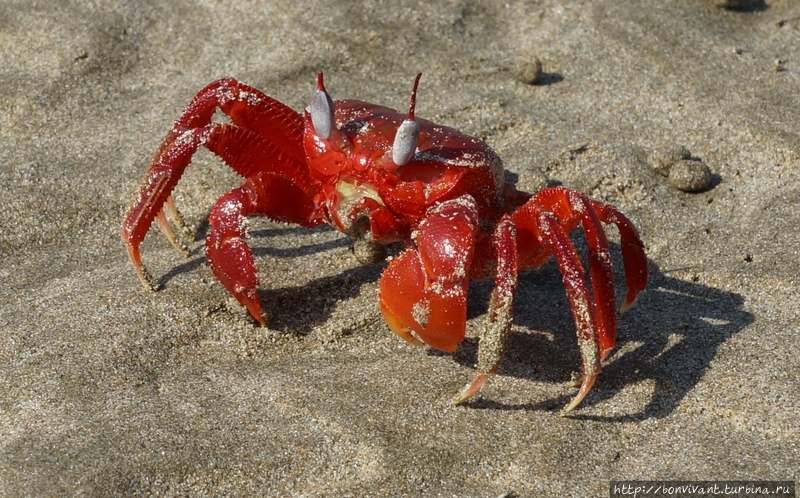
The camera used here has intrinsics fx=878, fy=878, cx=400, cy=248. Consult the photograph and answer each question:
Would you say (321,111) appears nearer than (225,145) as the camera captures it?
Yes

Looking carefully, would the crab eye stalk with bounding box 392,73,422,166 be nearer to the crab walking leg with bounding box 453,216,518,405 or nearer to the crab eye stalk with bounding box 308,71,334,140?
the crab eye stalk with bounding box 308,71,334,140

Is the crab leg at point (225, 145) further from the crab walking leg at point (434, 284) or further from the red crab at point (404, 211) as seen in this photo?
the crab walking leg at point (434, 284)

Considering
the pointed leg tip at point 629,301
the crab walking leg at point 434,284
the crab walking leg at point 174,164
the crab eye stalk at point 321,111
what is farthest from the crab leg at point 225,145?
the pointed leg tip at point 629,301

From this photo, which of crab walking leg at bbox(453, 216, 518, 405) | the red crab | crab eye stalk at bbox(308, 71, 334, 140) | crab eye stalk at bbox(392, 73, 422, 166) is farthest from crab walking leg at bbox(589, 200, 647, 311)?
crab eye stalk at bbox(308, 71, 334, 140)

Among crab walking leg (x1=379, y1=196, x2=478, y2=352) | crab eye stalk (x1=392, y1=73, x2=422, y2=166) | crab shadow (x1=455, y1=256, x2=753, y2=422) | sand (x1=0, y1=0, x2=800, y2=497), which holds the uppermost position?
crab eye stalk (x1=392, y1=73, x2=422, y2=166)

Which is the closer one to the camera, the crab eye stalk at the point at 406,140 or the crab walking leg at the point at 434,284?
the crab walking leg at the point at 434,284

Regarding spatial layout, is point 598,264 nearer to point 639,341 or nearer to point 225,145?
point 639,341

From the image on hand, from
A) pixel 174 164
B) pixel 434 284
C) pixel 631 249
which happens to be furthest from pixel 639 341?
pixel 174 164
